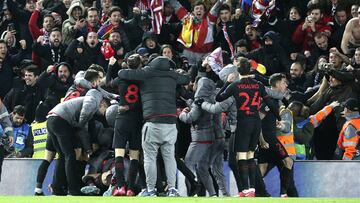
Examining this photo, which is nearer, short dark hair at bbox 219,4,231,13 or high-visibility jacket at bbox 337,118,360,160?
high-visibility jacket at bbox 337,118,360,160

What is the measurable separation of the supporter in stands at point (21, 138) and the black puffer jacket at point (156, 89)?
3722mm

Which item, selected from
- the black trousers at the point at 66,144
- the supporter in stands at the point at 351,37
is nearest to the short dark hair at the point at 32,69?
the black trousers at the point at 66,144

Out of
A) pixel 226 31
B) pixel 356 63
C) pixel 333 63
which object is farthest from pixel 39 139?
pixel 356 63

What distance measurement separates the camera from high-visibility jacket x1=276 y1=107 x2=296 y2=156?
19.4m

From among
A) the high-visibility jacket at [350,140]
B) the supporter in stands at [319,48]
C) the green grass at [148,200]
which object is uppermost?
the supporter in stands at [319,48]

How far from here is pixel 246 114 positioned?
18.1 meters

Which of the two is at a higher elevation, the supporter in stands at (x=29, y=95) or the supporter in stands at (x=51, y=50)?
the supporter in stands at (x=51, y=50)

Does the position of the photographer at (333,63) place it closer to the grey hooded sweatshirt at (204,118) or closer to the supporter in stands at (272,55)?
the supporter in stands at (272,55)

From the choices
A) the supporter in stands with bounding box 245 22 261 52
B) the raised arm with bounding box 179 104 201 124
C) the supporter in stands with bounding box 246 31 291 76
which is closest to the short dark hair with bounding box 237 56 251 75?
the raised arm with bounding box 179 104 201 124

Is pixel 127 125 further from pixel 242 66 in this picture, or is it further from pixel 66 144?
pixel 242 66

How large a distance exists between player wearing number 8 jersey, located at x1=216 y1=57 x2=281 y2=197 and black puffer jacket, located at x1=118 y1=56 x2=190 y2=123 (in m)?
0.68

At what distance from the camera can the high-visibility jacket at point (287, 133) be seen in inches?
763

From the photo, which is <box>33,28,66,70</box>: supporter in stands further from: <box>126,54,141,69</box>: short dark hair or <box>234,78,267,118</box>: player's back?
<box>234,78,267,118</box>: player's back

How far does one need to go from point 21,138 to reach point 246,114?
15.9 ft
